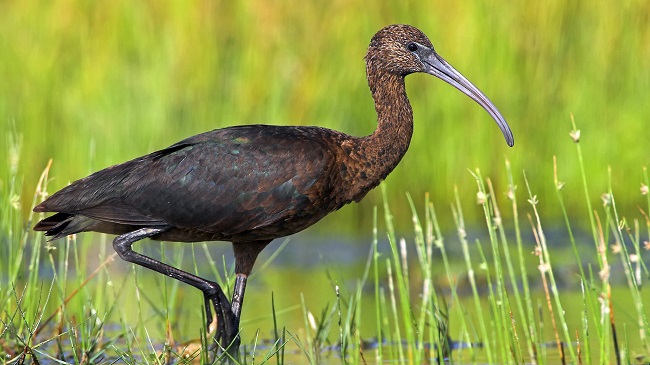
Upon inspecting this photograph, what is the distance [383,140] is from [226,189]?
0.78m

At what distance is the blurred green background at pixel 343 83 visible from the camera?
9977 mm

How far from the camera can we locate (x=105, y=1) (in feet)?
34.6

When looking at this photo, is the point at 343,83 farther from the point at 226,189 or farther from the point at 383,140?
the point at 226,189

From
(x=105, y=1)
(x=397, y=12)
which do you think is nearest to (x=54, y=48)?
(x=105, y=1)

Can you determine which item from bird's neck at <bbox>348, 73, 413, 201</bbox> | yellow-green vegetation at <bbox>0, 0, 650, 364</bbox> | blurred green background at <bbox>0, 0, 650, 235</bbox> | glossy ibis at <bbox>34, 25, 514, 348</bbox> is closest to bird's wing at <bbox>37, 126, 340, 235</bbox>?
glossy ibis at <bbox>34, 25, 514, 348</bbox>

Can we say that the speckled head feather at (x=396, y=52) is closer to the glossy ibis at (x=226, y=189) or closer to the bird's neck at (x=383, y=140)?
the bird's neck at (x=383, y=140)

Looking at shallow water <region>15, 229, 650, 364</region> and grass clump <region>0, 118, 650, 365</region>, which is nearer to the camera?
grass clump <region>0, 118, 650, 365</region>

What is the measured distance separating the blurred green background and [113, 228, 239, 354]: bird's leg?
Result: 3758 mm

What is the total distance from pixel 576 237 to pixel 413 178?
131cm

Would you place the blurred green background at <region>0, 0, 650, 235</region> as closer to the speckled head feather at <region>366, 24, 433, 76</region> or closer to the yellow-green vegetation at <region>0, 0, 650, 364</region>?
the yellow-green vegetation at <region>0, 0, 650, 364</region>

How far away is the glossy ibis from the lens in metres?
6.00

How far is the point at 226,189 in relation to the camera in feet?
19.9

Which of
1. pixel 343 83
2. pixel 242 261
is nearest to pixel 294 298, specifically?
pixel 242 261

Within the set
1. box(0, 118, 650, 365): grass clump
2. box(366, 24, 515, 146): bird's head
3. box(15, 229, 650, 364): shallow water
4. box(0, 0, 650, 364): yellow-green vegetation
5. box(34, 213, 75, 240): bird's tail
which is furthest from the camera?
A: box(0, 0, 650, 364): yellow-green vegetation
